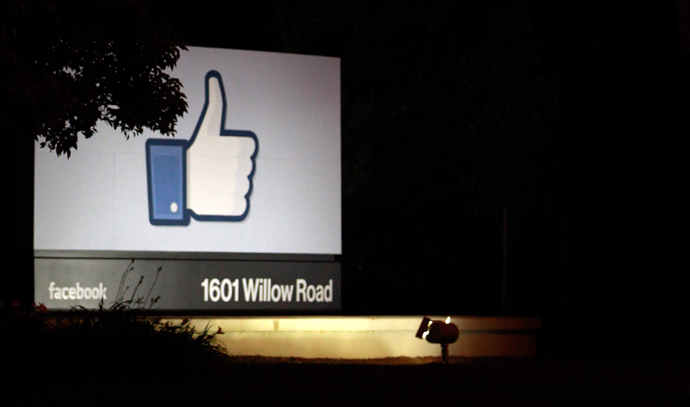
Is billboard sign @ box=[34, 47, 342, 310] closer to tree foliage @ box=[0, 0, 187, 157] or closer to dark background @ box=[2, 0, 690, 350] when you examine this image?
tree foliage @ box=[0, 0, 187, 157]

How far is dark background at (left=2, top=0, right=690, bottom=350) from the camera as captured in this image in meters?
17.0

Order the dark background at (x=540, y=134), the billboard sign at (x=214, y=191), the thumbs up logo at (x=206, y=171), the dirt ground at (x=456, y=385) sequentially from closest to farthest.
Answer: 1. the dirt ground at (x=456, y=385)
2. the billboard sign at (x=214, y=191)
3. the thumbs up logo at (x=206, y=171)
4. the dark background at (x=540, y=134)

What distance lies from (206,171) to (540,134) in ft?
22.4

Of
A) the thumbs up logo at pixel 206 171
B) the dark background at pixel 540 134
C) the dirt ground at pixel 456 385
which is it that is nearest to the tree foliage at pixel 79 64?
the dirt ground at pixel 456 385

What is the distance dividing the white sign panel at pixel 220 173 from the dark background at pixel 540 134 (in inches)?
178

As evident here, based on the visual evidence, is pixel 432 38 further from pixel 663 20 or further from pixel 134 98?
pixel 134 98

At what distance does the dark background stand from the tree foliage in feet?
27.2

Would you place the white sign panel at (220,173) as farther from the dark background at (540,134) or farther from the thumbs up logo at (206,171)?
the dark background at (540,134)

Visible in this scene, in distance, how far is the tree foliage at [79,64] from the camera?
768cm

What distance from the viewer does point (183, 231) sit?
40.1ft

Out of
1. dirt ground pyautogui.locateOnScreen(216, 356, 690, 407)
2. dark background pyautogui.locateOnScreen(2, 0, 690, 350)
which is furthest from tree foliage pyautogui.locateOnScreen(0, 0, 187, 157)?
dark background pyautogui.locateOnScreen(2, 0, 690, 350)

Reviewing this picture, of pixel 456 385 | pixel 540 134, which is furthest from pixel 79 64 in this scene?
pixel 540 134

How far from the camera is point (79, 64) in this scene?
8594 mm

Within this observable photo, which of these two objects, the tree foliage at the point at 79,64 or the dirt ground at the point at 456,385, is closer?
the tree foliage at the point at 79,64
